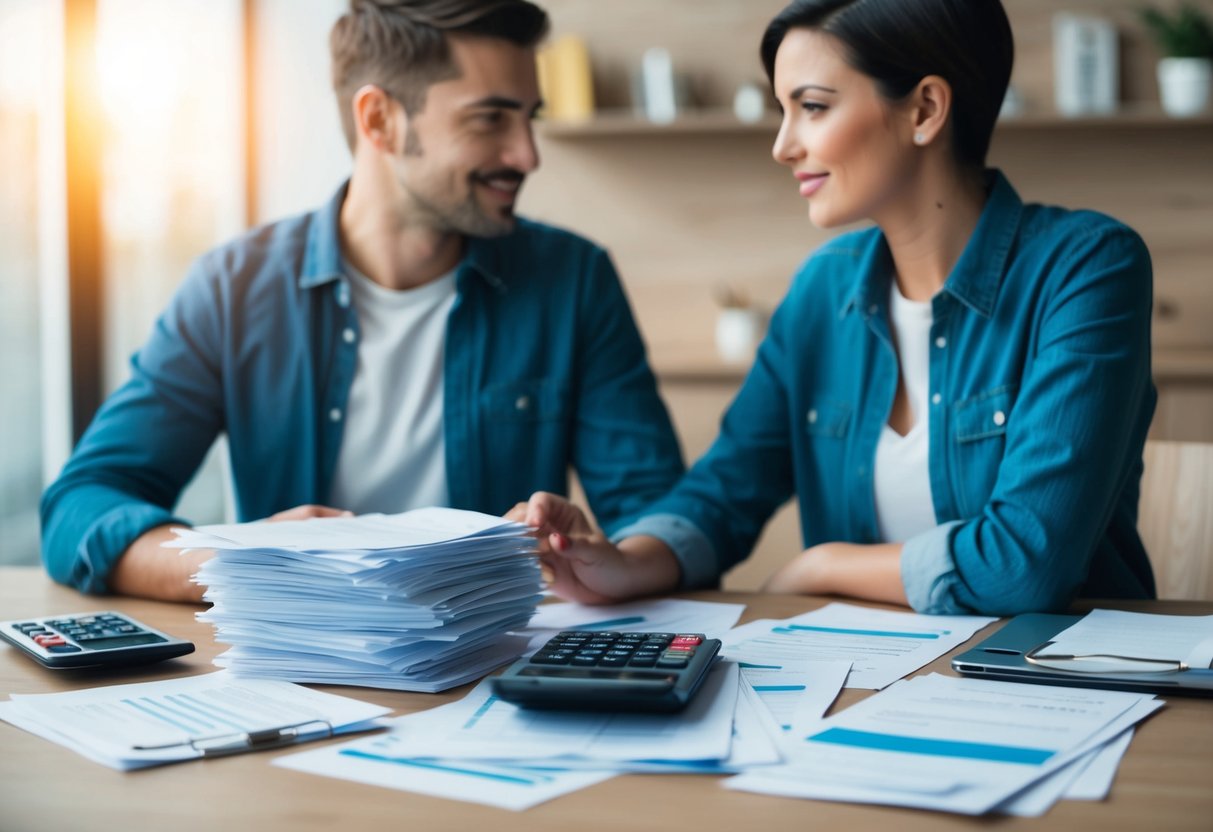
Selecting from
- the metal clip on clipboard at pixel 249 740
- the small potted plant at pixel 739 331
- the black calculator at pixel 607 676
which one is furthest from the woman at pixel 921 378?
the small potted plant at pixel 739 331

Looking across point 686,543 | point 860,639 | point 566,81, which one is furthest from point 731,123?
point 860,639

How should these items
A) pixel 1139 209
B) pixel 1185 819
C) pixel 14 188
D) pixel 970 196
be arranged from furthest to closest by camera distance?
1. pixel 1139 209
2. pixel 14 188
3. pixel 970 196
4. pixel 1185 819

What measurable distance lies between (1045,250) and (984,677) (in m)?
0.63

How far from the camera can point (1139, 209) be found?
10.9ft

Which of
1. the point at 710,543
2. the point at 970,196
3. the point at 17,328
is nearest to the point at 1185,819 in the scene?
the point at 710,543

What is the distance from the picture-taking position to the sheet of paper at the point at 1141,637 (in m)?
0.94

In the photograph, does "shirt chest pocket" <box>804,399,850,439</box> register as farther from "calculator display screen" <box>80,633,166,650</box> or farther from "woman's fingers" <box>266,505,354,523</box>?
"calculator display screen" <box>80,633,166,650</box>

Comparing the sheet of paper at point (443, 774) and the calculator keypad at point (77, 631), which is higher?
the sheet of paper at point (443, 774)

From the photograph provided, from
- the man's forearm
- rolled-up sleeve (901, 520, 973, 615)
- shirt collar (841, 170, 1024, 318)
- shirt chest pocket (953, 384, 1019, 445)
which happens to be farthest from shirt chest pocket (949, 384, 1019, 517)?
the man's forearm

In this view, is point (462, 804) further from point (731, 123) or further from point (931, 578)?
point (731, 123)

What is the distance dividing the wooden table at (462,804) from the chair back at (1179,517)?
734 millimetres

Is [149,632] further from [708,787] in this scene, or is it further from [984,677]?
[984,677]

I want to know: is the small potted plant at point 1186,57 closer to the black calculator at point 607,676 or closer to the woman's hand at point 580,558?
the woman's hand at point 580,558

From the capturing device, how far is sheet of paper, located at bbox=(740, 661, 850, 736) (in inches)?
32.9
